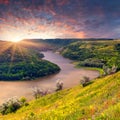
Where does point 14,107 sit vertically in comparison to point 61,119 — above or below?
below

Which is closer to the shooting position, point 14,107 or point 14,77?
point 14,107

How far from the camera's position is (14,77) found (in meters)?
176

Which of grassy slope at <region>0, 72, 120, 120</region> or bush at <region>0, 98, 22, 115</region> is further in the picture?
bush at <region>0, 98, 22, 115</region>

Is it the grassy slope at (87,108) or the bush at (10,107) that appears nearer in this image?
the grassy slope at (87,108)

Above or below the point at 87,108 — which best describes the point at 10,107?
below

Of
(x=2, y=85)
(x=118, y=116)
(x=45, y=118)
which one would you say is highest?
(x=118, y=116)

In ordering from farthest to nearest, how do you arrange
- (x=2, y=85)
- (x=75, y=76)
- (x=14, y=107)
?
(x=75, y=76), (x=2, y=85), (x=14, y=107)

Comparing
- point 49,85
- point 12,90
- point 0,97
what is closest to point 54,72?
point 49,85

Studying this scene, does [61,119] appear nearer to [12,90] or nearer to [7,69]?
[12,90]

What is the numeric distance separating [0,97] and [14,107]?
2146 inches

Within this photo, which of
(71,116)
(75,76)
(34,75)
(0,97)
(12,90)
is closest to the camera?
(71,116)

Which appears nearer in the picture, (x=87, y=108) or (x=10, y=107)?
(x=87, y=108)

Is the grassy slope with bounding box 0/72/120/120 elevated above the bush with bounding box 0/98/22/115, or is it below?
above

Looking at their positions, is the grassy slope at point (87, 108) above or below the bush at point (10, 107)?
above
